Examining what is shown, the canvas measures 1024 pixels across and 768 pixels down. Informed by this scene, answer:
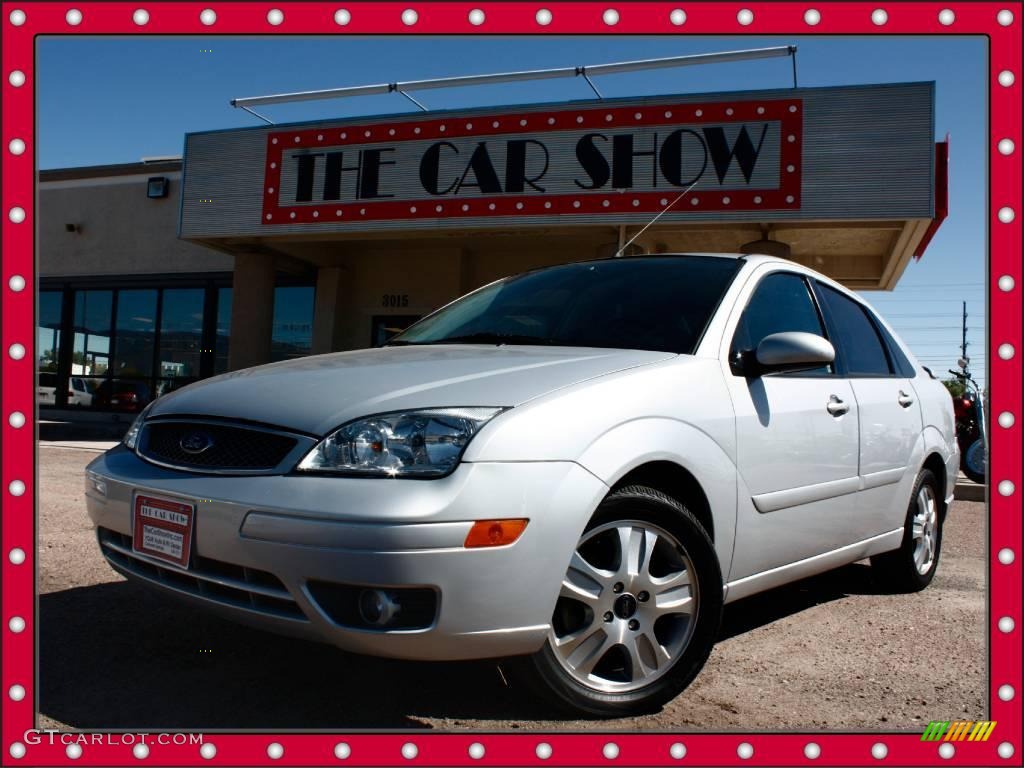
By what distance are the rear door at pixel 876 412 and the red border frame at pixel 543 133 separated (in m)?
6.17

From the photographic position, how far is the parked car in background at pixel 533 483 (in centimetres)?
206

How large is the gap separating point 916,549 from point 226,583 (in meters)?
3.41

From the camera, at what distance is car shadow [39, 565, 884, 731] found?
237cm

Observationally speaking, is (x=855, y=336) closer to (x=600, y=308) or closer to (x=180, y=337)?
(x=600, y=308)

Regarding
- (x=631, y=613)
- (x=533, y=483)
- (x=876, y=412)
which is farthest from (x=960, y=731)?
(x=876, y=412)

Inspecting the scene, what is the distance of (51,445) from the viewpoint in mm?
10344

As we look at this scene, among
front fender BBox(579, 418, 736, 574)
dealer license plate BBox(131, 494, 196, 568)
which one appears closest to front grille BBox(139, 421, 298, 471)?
dealer license plate BBox(131, 494, 196, 568)

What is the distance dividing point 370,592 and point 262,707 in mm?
647

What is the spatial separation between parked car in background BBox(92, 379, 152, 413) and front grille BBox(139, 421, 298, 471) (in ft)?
48.7

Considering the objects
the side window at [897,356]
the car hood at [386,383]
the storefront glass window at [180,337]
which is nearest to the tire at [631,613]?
the car hood at [386,383]

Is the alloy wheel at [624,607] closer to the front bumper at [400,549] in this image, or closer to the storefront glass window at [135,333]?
the front bumper at [400,549]

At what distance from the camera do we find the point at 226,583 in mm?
2209

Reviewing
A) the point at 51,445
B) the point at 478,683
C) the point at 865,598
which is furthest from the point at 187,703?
the point at 51,445

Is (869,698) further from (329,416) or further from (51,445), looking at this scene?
(51,445)
